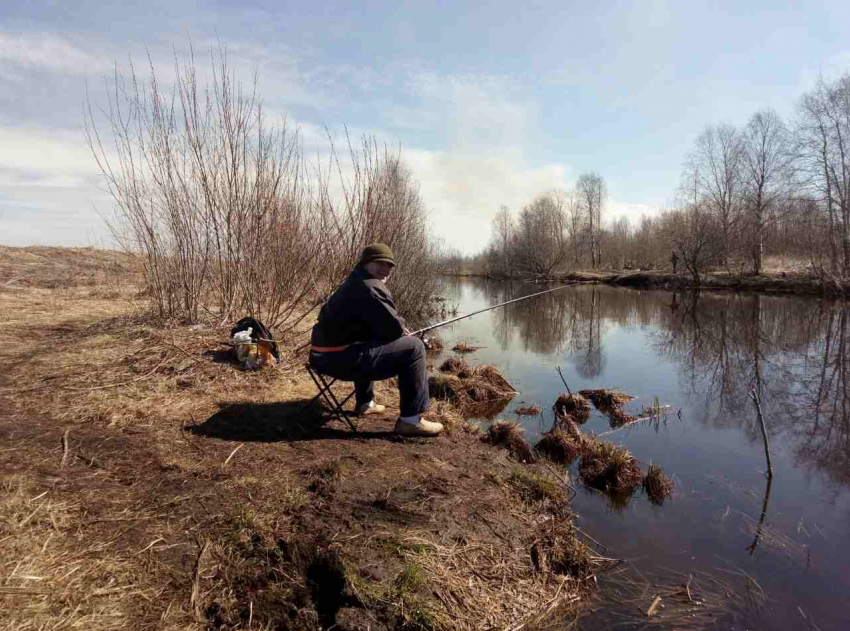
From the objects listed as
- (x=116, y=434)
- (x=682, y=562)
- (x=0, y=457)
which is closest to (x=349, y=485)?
(x=116, y=434)

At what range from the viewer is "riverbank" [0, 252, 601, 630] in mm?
2209

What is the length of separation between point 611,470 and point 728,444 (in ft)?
8.00

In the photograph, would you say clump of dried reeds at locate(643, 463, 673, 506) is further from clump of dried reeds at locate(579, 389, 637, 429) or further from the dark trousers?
the dark trousers

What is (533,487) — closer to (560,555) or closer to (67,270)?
(560,555)

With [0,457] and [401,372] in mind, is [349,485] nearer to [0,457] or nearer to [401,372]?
[401,372]

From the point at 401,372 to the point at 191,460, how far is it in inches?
67.8

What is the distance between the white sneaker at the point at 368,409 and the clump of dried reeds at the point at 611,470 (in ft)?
7.41

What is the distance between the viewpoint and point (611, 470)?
4.96 metres

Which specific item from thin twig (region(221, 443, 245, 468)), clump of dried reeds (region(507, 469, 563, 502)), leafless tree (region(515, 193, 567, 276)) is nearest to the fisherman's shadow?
thin twig (region(221, 443, 245, 468))

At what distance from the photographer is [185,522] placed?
265 centimetres

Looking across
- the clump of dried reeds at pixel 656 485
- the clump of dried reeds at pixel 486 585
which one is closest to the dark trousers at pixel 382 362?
the clump of dried reeds at pixel 486 585

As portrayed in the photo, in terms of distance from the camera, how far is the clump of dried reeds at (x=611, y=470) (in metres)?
4.88

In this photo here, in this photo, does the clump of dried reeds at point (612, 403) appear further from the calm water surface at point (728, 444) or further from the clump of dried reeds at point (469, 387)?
the clump of dried reeds at point (469, 387)

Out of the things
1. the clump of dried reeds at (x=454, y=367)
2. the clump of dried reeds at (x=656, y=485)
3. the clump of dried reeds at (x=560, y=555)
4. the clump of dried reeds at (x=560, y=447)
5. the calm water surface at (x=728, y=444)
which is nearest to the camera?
the clump of dried reeds at (x=560, y=555)
